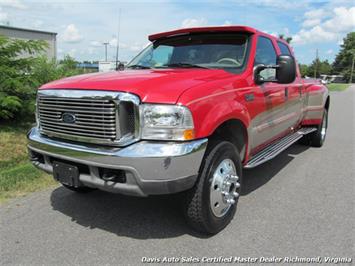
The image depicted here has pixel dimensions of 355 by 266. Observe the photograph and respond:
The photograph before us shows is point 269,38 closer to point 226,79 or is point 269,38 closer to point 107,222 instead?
point 226,79

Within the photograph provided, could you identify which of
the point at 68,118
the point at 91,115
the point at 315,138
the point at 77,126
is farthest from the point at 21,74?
the point at 315,138

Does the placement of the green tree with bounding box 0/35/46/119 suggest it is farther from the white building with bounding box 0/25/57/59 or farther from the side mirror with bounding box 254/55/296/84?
the white building with bounding box 0/25/57/59

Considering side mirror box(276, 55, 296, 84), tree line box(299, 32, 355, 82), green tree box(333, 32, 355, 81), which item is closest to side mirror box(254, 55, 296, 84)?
side mirror box(276, 55, 296, 84)

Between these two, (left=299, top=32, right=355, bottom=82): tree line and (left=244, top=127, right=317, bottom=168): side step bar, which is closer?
(left=244, top=127, right=317, bottom=168): side step bar

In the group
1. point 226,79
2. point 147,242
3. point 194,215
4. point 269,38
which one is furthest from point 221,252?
point 269,38

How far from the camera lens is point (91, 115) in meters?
3.13

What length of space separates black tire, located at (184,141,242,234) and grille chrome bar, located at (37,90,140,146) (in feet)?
2.31

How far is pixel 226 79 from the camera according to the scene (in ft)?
12.0

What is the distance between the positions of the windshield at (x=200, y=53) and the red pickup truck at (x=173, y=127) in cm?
2

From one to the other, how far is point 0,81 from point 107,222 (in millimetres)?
4529

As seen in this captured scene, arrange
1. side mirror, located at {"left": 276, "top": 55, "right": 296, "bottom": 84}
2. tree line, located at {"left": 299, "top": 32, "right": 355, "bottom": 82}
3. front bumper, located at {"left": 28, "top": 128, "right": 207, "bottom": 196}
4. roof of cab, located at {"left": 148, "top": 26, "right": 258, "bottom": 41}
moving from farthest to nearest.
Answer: tree line, located at {"left": 299, "top": 32, "right": 355, "bottom": 82}
roof of cab, located at {"left": 148, "top": 26, "right": 258, "bottom": 41}
side mirror, located at {"left": 276, "top": 55, "right": 296, "bottom": 84}
front bumper, located at {"left": 28, "top": 128, "right": 207, "bottom": 196}

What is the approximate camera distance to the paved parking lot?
3180 mm

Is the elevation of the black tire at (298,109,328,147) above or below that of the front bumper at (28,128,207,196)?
below

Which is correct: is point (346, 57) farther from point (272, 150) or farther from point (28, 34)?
point (272, 150)
